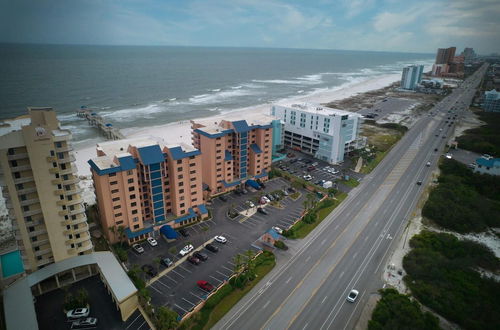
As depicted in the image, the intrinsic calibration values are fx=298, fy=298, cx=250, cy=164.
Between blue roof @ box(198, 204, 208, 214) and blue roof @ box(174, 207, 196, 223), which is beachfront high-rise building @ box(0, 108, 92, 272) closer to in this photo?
blue roof @ box(174, 207, 196, 223)

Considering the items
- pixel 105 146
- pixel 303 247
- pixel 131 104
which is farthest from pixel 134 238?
pixel 131 104

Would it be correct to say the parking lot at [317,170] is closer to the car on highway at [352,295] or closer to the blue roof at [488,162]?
the blue roof at [488,162]

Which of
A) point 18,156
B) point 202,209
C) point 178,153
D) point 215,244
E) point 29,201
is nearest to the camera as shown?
point 18,156

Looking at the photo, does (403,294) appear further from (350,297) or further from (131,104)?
(131,104)

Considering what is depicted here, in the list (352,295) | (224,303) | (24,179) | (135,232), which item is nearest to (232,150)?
(135,232)

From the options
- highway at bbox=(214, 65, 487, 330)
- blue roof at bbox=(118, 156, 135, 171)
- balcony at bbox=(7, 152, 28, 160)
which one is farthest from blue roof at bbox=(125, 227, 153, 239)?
highway at bbox=(214, 65, 487, 330)

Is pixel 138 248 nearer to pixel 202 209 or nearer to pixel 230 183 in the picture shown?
pixel 202 209

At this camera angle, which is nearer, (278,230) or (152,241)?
(152,241)
